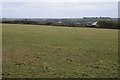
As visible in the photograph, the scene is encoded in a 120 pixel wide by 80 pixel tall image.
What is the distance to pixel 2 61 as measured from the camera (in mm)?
11211

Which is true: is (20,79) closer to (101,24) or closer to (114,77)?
(114,77)

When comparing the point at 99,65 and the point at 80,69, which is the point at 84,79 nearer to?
the point at 80,69

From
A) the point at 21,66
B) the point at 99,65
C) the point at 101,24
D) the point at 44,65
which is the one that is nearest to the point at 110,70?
the point at 99,65

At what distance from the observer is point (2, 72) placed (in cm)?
895

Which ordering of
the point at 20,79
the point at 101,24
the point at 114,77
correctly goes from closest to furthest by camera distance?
1. the point at 20,79
2. the point at 114,77
3. the point at 101,24

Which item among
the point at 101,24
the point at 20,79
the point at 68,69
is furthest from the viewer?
the point at 101,24

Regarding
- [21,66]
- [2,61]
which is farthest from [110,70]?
[2,61]

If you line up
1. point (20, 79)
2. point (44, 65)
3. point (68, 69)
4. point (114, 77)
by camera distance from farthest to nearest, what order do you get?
point (44, 65) < point (68, 69) < point (114, 77) < point (20, 79)

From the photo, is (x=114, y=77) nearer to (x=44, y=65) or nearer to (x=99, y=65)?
(x=99, y=65)

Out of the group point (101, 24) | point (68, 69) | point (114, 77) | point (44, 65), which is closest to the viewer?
point (114, 77)

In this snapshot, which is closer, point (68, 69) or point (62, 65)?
point (68, 69)

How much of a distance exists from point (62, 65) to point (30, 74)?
2336 mm

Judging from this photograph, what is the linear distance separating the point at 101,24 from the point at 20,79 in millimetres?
68786

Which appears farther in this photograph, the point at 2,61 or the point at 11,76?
the point at 2,61
